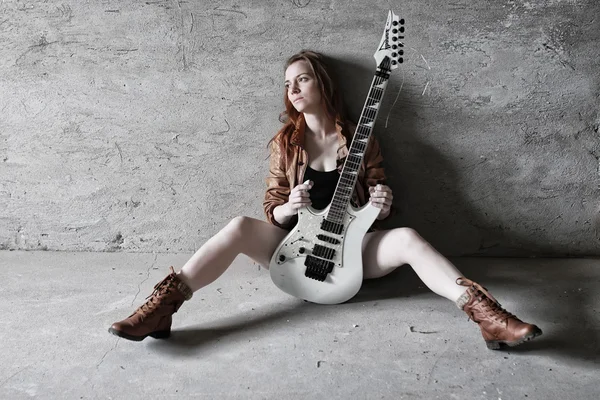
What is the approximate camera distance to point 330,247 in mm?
2094

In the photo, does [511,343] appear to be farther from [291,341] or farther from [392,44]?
[392,44]

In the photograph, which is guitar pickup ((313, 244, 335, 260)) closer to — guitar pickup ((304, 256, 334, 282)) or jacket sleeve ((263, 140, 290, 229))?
guitar pickup ((304, 256, 334, 282))

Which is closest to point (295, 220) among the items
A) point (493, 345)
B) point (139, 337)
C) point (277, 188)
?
point (277, 188)

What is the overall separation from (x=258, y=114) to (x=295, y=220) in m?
0.54

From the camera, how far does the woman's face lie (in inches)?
88.4

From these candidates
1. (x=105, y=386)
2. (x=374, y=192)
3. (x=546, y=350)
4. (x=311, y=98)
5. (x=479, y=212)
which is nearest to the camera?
(x=105, y=386)

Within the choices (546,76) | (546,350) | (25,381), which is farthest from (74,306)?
(546,76)

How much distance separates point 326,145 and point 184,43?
2.54 ft

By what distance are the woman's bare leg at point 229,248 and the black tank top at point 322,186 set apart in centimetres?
18

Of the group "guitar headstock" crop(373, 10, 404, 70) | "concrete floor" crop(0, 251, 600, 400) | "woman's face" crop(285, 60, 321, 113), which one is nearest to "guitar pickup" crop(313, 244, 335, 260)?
"concrete floor" crop(0, 251, 600, 400)

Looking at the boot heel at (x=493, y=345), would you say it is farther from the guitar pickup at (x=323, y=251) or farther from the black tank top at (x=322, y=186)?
the black tank top at (x=322, y=186)

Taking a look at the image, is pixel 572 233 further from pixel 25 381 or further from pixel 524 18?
pixel 25 381

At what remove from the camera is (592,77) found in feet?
7.85

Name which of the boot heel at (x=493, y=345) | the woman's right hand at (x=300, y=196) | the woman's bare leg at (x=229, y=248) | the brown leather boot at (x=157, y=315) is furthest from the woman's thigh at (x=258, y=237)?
the boot heel at (x=493, y=345)
